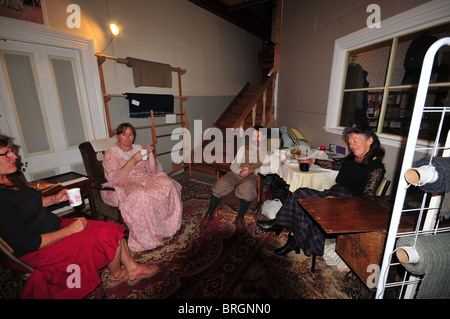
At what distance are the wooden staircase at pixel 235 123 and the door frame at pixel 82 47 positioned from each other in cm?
213

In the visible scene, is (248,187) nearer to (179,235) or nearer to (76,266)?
(179,235)

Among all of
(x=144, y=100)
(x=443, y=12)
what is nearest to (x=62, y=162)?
(x=144, y=100)

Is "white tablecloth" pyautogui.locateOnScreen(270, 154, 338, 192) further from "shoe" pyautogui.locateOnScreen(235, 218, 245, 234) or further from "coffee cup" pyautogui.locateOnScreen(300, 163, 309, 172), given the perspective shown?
"shoe" pyautogui.locateOnScreen(235, 218, 245, 234)

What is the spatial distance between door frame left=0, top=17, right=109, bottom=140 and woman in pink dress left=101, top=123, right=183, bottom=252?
3.75ft

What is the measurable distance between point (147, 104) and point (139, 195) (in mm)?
2188

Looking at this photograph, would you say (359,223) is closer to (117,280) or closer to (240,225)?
(240,225)

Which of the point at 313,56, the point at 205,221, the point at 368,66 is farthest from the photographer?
the point at 368,66

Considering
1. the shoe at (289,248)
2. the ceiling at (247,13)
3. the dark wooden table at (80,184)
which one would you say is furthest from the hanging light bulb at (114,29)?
the shoe at (289,248)

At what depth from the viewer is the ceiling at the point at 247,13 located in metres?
5.21

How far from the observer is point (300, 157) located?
2.81m

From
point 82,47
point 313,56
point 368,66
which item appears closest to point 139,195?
point 82,47

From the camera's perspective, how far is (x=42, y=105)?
8.78 ft

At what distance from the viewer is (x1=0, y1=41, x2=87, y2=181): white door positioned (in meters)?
2.41

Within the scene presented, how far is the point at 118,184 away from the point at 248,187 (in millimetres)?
1534
